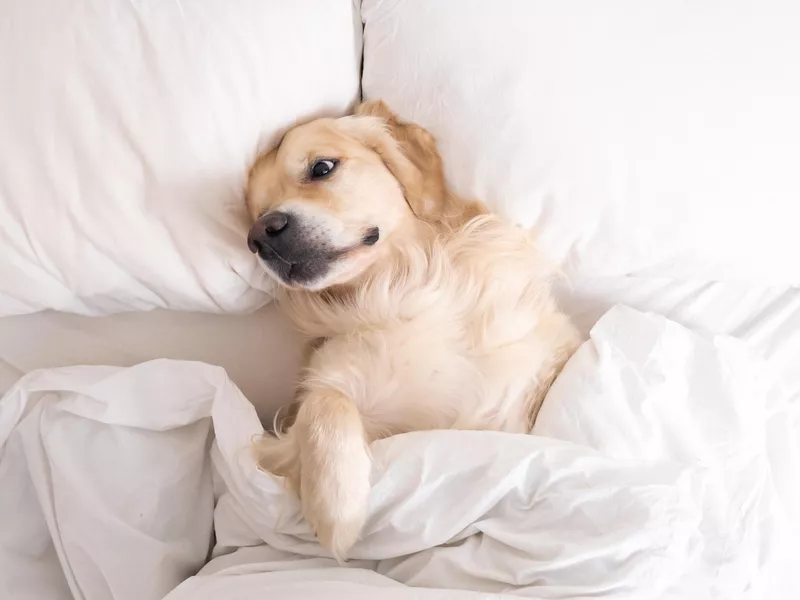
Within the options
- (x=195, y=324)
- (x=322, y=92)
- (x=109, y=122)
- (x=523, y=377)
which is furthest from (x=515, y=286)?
(x=109, y=122)

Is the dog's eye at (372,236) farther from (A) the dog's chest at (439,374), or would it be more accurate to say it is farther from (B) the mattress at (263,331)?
(B) the mattress at (263,331)

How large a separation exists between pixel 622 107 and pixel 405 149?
374mm

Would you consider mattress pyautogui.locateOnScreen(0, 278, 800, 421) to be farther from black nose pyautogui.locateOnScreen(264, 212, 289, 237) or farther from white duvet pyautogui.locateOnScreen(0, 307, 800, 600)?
black nose pyautogui.locateOnScreen(264, 212, 289, 237)

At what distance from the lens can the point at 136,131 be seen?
1.05 meters

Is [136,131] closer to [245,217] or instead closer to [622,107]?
[245,217]

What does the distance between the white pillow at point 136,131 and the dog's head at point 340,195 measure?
0.21ft

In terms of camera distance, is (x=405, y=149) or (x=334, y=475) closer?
(x=334, y=475)

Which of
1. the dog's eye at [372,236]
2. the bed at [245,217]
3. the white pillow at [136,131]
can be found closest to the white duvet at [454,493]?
the bed at [245,217]

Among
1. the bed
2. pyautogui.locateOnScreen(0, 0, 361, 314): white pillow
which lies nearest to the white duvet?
the bed

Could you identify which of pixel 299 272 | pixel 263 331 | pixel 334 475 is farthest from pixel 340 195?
pixel 334 475

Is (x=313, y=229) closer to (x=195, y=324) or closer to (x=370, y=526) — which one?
(x=195, y=324)

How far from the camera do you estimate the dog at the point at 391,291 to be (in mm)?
1064

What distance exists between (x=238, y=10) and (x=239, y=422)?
0.68 metres

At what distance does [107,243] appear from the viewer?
108 cm
